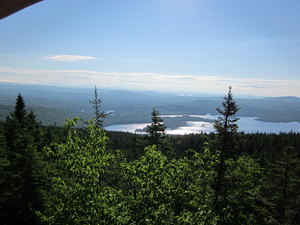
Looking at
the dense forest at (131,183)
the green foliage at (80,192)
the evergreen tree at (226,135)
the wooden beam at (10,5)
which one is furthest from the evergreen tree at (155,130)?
the wooden beam at (10,5)

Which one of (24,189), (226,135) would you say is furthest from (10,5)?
(24,189)

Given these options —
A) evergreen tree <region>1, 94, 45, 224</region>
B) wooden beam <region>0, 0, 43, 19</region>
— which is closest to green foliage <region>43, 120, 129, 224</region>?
wooden beam <region>0, 0, 43, 19</region>

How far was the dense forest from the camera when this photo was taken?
9797 millimetres

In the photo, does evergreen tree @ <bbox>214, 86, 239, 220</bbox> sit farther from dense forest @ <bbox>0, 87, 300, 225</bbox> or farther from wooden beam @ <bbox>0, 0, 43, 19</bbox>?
wooden beam @ <bbox>0, 0, 43, 19</bbox>

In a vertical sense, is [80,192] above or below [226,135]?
below

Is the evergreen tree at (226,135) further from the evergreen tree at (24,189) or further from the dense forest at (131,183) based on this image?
the evergreen tree at (24,189)

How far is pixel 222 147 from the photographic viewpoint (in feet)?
63.9

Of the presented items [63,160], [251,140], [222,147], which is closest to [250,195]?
[222,147]

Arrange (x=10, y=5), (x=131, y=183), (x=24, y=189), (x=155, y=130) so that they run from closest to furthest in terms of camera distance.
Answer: (x=10, y=5)
(x=131, y=183)
(x=24, y=189)
(x=155, y=130)

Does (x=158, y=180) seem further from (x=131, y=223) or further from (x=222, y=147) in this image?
(x=222, y=147)

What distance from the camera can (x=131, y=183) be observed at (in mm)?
13266

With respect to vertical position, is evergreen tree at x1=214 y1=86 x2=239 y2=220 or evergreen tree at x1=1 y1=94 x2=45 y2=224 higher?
evergreen tree at x1=214 y1=86 x2=239 y2=220

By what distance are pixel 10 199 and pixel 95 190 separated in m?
13.9

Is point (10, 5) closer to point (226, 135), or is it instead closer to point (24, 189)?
point (226, 135)
